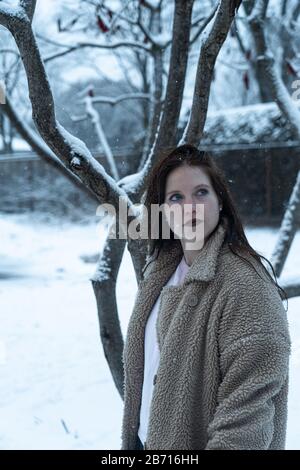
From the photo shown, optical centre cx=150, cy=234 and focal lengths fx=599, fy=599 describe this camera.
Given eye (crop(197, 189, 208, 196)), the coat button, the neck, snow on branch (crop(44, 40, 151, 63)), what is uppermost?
snow on branch (crop(44, 40, 151, 63))

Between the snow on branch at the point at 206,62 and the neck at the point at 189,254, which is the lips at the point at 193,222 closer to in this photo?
the neck at the point at 189,254

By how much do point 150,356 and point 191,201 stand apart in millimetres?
503

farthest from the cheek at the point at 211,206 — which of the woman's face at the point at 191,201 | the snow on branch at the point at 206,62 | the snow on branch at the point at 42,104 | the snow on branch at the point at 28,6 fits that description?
the snow on branch at the point at 28,6

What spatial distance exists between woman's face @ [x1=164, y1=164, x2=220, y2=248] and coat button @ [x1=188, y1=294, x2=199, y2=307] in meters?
0.19

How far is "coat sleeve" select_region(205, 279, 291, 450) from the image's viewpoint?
4.91 ft

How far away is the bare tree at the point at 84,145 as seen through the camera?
266 centimetres

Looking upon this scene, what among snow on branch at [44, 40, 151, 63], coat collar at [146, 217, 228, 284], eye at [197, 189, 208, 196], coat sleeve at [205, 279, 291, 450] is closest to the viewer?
coat sleeve at [205, 279, 291, 450]

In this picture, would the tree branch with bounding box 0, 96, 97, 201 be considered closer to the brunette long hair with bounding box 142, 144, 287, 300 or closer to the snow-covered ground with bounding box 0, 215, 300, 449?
the snow-covered ground with bounding box 0, 215, 300, 449

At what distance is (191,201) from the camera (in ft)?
5.80

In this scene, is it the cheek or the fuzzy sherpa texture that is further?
the cheek

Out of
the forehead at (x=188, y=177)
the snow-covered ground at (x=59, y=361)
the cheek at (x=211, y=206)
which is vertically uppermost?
the forehead at (x=188, y=177)

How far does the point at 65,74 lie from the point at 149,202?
19.0 m

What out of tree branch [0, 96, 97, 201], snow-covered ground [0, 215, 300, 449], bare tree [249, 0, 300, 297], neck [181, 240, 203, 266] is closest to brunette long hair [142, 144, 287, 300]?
neck [181, 240, 203, 266]

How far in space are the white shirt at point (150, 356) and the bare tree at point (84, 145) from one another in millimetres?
1016
